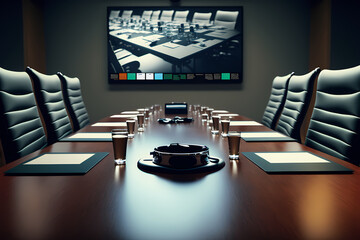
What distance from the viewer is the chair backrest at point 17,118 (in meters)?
1.59

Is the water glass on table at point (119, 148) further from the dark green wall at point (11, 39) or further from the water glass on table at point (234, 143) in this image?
the dark green wall at point (11, 39)

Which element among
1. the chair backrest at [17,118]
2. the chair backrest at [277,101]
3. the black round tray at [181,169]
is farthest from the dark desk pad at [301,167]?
the chair backrest at [277,101]

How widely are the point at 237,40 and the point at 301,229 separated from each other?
4973mm

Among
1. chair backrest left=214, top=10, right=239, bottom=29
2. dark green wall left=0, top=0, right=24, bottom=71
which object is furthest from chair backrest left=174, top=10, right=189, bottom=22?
dark green wall left=0, top=0, right=24, bottom=71

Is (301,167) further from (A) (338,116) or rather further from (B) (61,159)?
(A) (338,116)

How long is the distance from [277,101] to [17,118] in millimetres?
2385

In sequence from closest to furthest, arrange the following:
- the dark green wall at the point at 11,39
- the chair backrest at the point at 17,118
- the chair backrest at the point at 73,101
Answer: the chair backrest at the point at 17,118, the chair backrest at the point at 73,101, the dark green wall at the point at 11,39

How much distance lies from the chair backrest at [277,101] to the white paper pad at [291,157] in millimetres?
1934

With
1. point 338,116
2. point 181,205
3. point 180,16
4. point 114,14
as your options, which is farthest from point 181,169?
point 114,14

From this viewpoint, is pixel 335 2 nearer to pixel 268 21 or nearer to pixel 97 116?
pixel 268 21

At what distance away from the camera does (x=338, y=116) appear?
1.63m

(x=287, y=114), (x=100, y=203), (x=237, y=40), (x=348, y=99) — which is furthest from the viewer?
(x=237, y=40)

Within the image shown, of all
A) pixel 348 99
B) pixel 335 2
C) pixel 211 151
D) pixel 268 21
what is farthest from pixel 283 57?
pixel 211 151

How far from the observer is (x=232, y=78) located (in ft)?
17.2
